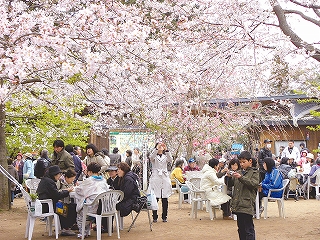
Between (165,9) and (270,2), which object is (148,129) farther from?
(270,2)

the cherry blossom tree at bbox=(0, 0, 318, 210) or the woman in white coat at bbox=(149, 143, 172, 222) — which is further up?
the cherry blossom tree at bbox=(0, 0, 318, 210)

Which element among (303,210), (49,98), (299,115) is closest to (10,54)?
(49,98)

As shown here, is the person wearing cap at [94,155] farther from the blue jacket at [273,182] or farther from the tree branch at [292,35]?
the tree branch at [292,35]

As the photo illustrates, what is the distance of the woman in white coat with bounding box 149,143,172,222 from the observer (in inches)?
417

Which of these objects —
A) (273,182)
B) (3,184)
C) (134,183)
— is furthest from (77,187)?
(3,184)

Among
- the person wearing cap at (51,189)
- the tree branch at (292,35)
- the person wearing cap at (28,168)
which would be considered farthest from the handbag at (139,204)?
the person wearing cap at (28,168)

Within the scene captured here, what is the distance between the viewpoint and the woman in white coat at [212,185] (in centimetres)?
1056

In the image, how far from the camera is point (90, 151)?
1108 cm

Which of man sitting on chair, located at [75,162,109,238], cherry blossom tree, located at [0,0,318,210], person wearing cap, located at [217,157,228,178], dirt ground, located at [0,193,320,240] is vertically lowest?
dirt ground, located at [0,193,320,240]

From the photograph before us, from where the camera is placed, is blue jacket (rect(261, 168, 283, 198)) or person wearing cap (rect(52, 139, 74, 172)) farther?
blue jacket (rect(261, 168, 283, 198))

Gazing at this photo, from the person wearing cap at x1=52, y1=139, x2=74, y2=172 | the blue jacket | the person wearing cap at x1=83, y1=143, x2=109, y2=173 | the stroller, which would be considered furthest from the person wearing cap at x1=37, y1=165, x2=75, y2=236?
the stroller

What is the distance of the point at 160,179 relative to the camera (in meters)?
10.7

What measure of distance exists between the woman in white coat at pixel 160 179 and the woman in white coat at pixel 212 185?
80cm

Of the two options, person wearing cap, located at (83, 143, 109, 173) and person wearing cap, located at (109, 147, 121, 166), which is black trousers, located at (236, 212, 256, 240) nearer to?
person wearing cap, located at (83, 143, 109, 173)
